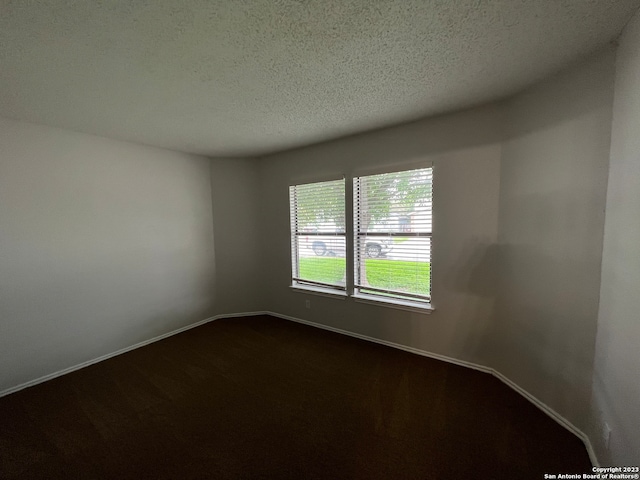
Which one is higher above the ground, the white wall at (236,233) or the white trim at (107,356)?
the white wall at (236,233)

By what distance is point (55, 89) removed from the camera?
5.68ft

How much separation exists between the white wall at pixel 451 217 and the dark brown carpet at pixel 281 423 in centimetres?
32

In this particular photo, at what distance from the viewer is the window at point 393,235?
2578 millimetres

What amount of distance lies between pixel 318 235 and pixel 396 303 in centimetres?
134

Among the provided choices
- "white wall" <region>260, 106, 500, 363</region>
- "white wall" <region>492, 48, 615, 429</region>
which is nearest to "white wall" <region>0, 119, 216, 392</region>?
"white wall" <region>260, 106, 500, 363</region>

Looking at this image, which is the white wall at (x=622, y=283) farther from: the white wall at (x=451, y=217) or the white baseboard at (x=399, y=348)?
the white wall at (x=451, y=217)

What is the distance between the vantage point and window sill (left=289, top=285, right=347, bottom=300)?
3.19m

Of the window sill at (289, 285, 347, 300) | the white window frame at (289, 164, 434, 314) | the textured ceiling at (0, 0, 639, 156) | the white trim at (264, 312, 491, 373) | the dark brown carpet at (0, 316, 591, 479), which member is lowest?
the dark brown carpet at (0, 316, 591, 479)

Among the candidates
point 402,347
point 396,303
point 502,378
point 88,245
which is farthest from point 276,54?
point 502,378

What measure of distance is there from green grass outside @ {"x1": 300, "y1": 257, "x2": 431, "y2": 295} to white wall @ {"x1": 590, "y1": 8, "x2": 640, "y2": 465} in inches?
51.6

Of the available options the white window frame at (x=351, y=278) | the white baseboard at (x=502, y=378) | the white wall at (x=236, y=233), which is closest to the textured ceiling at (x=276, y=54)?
the white window frame at (x=351, y=278)

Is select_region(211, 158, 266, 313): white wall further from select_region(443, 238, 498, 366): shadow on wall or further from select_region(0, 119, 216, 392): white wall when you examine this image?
select_region(443, 238, 498, 366): shadow on wall

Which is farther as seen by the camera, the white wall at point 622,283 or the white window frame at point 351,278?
the white window frame at point 351,278

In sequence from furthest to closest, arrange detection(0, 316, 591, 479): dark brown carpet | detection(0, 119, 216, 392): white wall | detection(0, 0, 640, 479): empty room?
detection(0, 119, 216, 392): white wall < detection(0, 316, 591, 479): dark brown carpet < detection(0, 0, 640, 479): empty room
